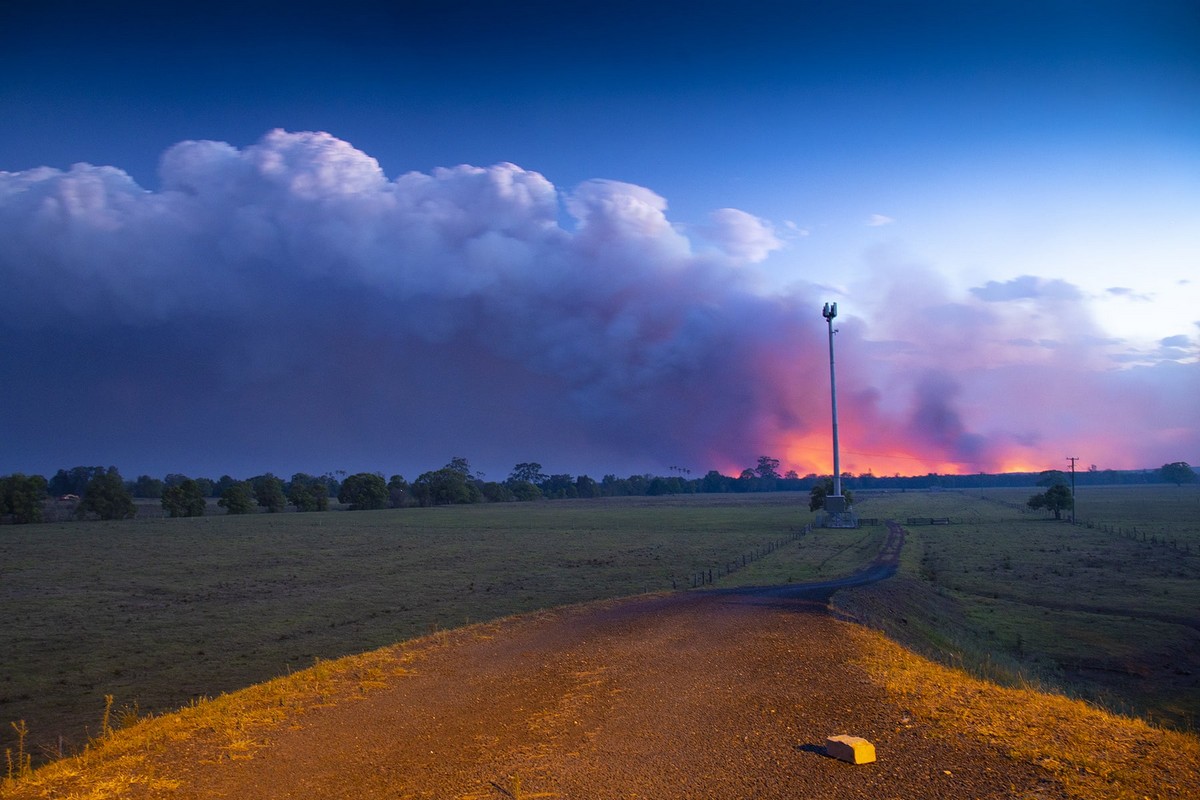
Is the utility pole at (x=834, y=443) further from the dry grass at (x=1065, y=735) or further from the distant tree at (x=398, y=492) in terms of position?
the distant tree at (x=398, y=492)

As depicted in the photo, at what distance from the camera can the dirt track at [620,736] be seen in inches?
354

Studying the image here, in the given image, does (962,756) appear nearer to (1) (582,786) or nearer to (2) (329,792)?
(1) (582,786)

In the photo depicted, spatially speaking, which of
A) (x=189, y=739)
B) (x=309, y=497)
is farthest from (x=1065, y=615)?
(x=309, y=497)

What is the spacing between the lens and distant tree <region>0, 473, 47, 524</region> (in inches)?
4577

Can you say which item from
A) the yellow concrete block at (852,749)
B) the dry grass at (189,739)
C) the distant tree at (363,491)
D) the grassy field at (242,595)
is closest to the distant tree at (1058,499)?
the grassy field at (242,595)

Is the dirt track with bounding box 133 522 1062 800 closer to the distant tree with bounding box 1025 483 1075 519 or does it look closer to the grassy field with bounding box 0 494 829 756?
the grassy field with bounding box 0 494 829 756

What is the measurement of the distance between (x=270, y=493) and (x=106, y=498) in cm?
3401

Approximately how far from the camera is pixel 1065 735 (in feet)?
34.4

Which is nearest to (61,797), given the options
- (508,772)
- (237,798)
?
(237,798)

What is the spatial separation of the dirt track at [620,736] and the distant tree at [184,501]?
14468 centimetres

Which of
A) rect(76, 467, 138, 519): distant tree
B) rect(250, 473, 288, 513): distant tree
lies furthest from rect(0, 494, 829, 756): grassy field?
rect(250, 473, 288, 513): distant tree

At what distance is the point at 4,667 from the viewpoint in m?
25.3

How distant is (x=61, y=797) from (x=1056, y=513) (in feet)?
394

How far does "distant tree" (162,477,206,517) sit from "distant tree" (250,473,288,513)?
15.7m
